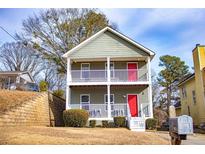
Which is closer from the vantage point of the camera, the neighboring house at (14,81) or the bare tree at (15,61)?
the neighboring house at (14,81)

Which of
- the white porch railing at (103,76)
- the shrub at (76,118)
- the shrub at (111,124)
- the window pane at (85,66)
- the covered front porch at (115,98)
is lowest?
the shrub at (111,124)

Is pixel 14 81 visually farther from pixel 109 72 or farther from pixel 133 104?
pixel 133 104

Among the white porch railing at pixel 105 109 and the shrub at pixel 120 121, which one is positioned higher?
the white porch railing at pixel 105 109

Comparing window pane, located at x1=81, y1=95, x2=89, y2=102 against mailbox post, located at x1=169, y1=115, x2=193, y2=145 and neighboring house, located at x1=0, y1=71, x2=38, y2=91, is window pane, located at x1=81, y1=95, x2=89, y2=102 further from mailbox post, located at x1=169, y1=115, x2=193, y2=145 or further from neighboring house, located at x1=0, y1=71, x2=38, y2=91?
mailbox post, located at x1=169, y1=115, x2=193, y2=145

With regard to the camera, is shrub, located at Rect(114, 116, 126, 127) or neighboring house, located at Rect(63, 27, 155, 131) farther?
neighboring house, located at Rect(63, 27, 155, 131)

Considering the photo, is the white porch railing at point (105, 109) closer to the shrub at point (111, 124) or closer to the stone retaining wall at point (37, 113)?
the shrub at point (111, 124)

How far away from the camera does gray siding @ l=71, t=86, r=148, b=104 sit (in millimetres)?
19734

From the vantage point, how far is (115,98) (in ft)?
65.1

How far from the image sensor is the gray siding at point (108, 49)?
1969cm

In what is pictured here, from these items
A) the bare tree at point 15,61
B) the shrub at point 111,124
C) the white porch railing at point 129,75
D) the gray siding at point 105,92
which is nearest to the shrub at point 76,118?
the shrub at point 111,124

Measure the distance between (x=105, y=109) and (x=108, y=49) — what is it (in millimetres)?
4622

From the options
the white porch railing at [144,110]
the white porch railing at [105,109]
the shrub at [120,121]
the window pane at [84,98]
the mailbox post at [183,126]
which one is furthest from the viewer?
the window pane at [84,98]

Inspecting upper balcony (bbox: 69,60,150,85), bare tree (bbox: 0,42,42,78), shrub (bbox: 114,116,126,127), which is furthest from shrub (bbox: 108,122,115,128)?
bare tree (bbox: 0,42,42,78)

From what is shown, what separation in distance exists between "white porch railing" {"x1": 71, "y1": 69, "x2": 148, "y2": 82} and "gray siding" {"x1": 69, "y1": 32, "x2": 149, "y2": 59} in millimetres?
1222
